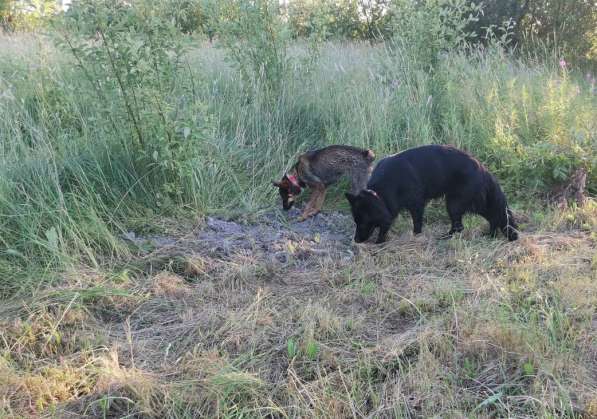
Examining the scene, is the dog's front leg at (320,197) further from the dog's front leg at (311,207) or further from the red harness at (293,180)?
the red harness at (293,180)

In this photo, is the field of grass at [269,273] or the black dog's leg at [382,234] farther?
the black dog's leg at [382,234]

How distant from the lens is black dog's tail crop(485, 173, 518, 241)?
4.55m

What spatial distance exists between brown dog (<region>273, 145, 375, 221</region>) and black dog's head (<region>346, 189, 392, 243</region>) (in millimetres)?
883

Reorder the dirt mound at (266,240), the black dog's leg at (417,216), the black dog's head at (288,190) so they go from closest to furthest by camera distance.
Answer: the dirt mound at (266,240), the black dog's leg at (417,216), the black dog's head at (288,190)

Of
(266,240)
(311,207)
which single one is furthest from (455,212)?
(266,240)

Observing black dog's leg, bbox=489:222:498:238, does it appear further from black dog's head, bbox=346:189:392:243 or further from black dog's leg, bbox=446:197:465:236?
black dog's head, bbox=346:189:392:243

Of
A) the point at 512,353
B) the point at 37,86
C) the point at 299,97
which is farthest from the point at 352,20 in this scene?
the point at 512,353

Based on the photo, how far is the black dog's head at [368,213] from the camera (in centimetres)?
462

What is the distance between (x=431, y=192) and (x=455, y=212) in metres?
0.28

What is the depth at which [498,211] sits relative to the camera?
455cm

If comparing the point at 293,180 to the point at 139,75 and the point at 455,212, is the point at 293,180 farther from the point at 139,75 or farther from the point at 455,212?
the point at 139,75

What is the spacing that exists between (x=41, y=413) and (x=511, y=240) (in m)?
3.72

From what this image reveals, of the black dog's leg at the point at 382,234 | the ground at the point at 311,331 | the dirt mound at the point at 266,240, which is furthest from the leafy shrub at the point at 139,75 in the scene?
the black dog's leg at the point at 382,234

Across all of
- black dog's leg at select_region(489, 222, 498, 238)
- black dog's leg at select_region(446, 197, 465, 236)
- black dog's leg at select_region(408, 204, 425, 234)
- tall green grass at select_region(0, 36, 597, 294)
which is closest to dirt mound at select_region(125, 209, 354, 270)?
tall green grass at select_region(0, 36, 597, 294)
